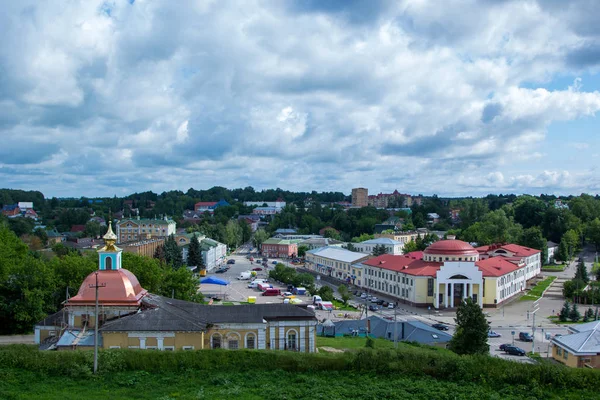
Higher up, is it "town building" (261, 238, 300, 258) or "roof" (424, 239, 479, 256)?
"roof" (424, 239, 479, 256)

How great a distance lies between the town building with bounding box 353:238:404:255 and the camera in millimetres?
81812

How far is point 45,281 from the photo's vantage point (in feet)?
109

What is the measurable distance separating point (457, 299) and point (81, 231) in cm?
9325

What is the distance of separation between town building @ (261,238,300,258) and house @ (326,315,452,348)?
2348 inches

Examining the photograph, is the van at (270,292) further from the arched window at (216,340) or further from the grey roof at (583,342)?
the grey roof at (583,342)

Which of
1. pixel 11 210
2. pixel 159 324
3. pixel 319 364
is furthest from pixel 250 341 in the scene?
pixel 11 210

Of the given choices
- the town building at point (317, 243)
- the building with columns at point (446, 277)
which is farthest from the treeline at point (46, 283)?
the town building at point (317, 243)

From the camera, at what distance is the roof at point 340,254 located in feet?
213

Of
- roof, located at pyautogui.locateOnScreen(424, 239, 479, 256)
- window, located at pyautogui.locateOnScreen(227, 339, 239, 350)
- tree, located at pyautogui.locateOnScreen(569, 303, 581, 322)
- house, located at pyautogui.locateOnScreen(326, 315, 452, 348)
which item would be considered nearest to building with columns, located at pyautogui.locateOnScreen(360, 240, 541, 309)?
roof, located at pyautogui.locateOnScreen(424, 239, 479, 256)

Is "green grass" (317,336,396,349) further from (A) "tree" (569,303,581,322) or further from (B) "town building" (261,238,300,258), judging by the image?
(B) "town building" (261,238,300,258)

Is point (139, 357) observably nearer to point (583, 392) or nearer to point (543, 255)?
point (583, 392)

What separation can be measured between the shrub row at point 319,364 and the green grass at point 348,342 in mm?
6291

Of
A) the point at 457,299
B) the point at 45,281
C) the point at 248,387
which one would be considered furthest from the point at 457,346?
the point at 45,281

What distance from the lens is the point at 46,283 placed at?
33.2m
